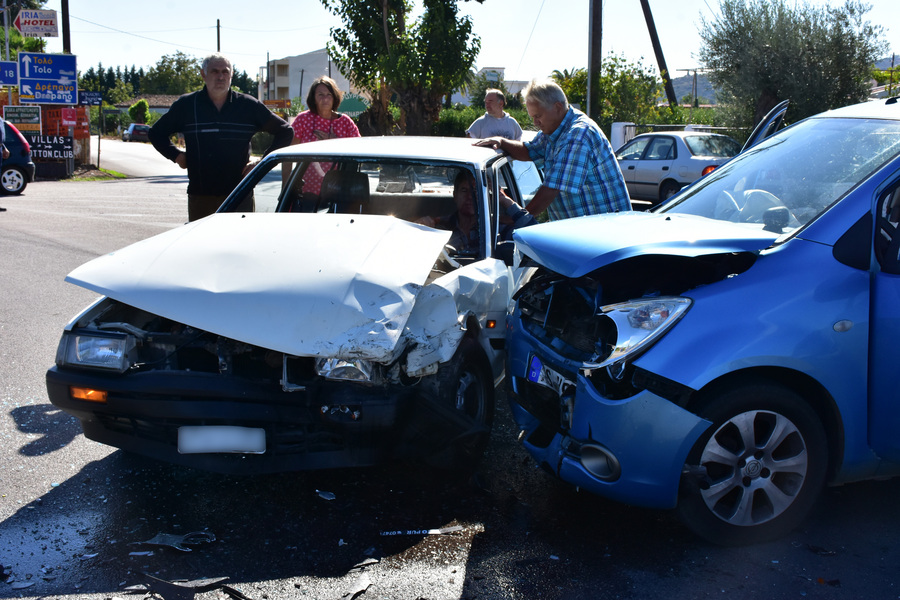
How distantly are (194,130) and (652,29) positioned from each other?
2458cm

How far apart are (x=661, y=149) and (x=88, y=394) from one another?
14.6m

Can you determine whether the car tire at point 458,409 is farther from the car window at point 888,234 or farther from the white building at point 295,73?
the white building at point 295,73

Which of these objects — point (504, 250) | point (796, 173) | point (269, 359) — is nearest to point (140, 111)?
point (504, 250)

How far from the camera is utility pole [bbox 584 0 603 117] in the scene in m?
20.1

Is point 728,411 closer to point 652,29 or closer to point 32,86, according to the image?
point 32,86

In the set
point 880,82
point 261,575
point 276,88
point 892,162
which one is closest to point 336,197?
point 261,575

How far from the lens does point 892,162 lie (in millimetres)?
3271

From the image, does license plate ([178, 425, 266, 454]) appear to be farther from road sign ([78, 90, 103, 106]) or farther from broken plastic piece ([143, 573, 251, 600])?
road sign ([78, 90, 103, 106])

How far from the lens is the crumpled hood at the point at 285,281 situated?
3.14 metres

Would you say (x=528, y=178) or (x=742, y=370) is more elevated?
(x=528, y=178)

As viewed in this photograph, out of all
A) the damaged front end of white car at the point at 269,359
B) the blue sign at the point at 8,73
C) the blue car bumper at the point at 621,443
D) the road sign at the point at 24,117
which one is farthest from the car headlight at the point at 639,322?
the blue sign at the point at 8,73

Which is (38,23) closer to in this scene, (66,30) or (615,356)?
(66,30)

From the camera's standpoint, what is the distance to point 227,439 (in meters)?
3.24

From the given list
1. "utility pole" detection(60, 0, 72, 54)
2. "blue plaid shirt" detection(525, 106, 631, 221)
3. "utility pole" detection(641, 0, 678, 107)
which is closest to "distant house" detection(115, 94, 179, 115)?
"utility pole" detection(60, 0, 72, 54)
